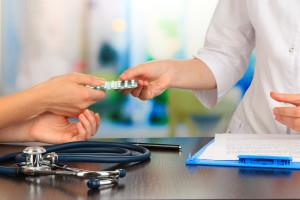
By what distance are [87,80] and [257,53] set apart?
61cm

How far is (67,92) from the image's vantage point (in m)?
0.98

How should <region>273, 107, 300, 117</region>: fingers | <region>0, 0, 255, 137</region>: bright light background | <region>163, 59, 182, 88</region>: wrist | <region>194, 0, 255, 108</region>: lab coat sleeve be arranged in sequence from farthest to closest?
<region>0, 0, 255, 137</region>: bright light background < <region>194, 0, 255, 108</region>: lab coat sleeve < <region>163, 59, 182, 88</region>: wrist < <region>273, 107, 300, 117</region>: fingers

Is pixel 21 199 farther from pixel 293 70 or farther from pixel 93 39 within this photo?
pixel 93 39

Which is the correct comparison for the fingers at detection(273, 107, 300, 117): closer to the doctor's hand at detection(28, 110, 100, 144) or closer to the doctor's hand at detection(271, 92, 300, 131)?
the doctor's hand at detection(271, 92, 300, 131)

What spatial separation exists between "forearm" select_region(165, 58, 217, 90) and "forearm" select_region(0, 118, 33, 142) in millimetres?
431

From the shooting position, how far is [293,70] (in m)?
1.21

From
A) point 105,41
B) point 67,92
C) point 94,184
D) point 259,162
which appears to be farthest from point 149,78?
point 105,41

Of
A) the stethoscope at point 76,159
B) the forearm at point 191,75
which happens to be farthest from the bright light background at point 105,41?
the stethoscope at point 76,159

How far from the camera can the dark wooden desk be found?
57cm

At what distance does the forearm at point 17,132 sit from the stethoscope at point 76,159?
8.9 inches

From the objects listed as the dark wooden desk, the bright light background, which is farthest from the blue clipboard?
the bright light background

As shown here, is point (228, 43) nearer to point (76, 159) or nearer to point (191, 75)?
point (191, 75)

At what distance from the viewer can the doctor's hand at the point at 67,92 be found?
98 cm

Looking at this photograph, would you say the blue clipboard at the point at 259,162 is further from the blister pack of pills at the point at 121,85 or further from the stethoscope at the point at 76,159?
the blister pack of pills at the point at 121,85
